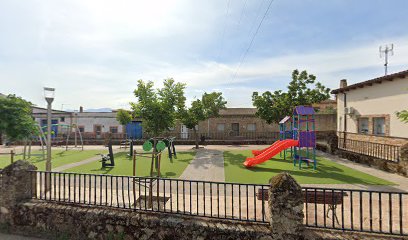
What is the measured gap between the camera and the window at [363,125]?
47.5ft

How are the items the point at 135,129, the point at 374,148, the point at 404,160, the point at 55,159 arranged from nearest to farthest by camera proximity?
the point at 404,160
the point at 374,148
the point at 55,159
the point at 135,129

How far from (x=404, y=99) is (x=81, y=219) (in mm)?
16122

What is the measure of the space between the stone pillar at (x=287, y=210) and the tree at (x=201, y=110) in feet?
49.4

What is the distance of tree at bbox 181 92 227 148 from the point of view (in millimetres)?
19056

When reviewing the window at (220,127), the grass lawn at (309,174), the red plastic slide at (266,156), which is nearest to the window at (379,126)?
the grass lawn at (309,174)

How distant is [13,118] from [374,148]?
20535mm

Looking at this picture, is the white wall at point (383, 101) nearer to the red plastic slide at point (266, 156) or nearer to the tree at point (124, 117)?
the red plastic slide at point (266, 156)

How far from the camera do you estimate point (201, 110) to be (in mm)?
19656

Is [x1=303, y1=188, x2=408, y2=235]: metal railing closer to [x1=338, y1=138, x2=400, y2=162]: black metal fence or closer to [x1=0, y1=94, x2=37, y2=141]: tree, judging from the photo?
[x1=338, y1=138, x2=400, y2=162]: black metal fence

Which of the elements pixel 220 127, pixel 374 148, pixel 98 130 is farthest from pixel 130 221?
pixel 98 130

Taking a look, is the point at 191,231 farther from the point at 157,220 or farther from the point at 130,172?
the point at 130,172

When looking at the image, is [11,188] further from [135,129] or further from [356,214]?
[135,129]

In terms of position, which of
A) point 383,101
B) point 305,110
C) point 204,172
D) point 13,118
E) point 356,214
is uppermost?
point 383,101

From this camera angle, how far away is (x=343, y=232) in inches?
154
